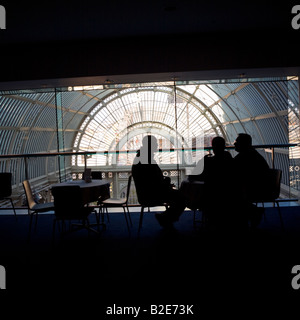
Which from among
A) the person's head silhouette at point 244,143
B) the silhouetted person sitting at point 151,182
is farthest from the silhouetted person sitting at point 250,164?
the silhouetted person sitting at point 151,182

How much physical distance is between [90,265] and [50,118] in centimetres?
1789

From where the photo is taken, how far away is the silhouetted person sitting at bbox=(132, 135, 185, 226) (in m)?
4.02

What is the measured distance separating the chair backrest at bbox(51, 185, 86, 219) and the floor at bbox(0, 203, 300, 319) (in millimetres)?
484

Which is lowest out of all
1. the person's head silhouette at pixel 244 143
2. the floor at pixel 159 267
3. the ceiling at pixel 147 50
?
the floor at pixel 159 267

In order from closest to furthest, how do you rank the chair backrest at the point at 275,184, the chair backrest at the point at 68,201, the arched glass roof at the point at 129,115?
the chair backrest at the point at 68,201 → the chair backrest at the point at 275,184 → the arched glass roof at the point at 129,115

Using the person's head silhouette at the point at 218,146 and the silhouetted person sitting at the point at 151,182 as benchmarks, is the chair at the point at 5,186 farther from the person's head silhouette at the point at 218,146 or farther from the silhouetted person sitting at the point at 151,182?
the person's head silhouette at the point at 218,146

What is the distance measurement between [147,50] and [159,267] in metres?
4.02

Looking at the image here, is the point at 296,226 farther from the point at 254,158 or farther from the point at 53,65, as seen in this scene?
the point at 53,65

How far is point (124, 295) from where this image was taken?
8.21 ft

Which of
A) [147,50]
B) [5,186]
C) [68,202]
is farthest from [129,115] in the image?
[68,202]

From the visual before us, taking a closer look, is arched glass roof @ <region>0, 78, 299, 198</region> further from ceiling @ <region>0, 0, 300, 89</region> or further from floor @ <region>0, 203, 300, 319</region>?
floor @ <region>0, 203, 300, 319</region>

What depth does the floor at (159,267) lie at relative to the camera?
247 centimetres

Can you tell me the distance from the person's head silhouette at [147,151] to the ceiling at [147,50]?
6.15 feet

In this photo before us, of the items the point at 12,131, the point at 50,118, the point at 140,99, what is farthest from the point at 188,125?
the point at 12,131
